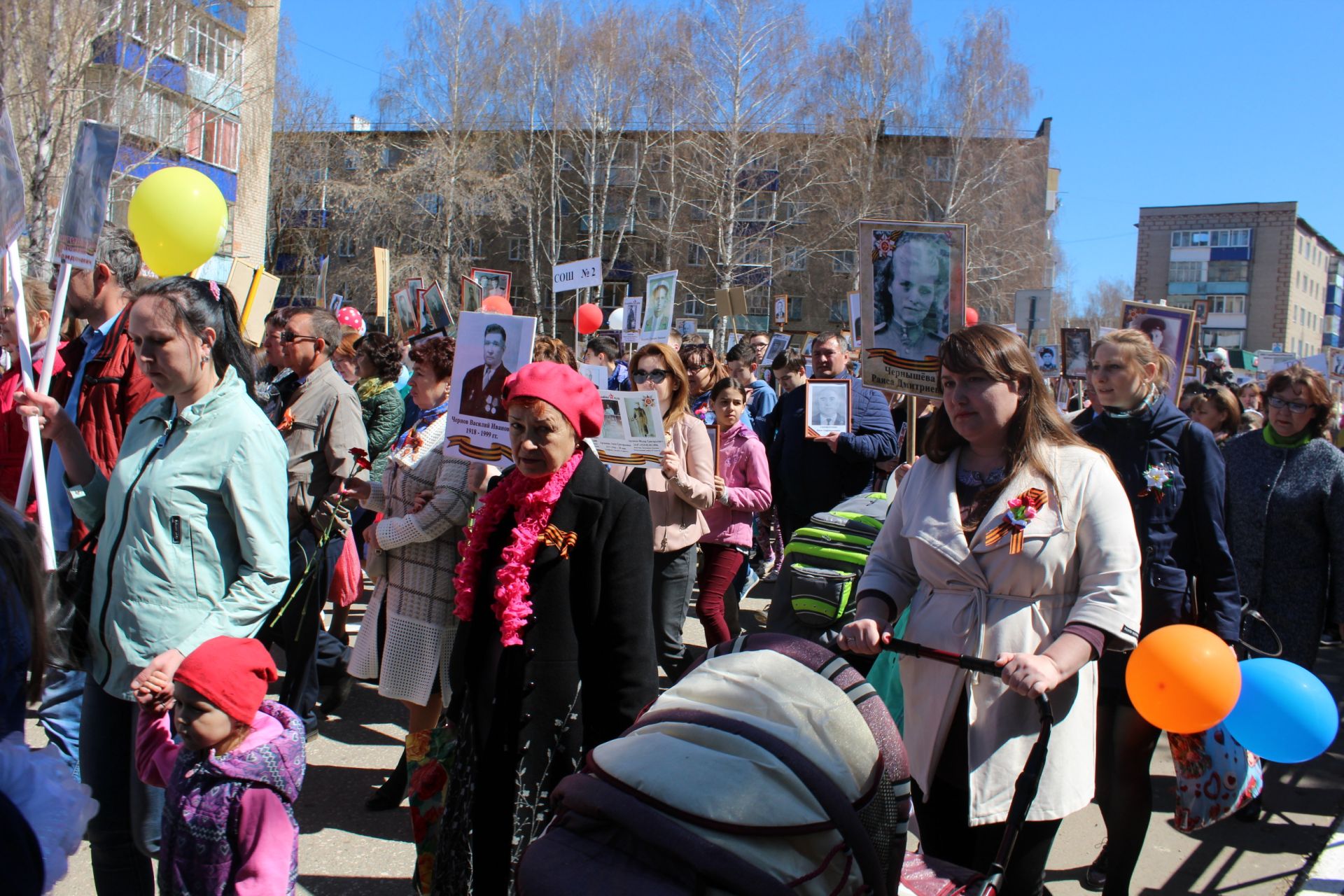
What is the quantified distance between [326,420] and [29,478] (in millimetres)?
1680

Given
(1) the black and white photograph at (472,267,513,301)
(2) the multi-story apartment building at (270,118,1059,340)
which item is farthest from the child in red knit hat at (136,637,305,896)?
(2) the multi-story apartment building at (270,118,1059,340)

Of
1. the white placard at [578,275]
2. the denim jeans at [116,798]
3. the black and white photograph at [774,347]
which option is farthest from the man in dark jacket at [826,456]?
the black and white photograph at [774,347]

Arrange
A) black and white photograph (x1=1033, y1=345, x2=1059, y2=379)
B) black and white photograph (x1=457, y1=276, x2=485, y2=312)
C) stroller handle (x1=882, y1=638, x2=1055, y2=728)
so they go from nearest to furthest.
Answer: stroller handle (x1=882, y1=638, x2=1055, y2=728) → black and white photograph (x1=457, y1=276, x2=485, y2=312) → black and white photograph (x1=1033, y1=345, x2=1059, y2=379)

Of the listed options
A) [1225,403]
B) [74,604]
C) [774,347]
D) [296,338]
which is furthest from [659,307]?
[74,604]

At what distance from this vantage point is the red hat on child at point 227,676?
250cm

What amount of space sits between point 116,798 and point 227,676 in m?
0.75

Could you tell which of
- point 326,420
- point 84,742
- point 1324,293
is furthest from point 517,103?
point 1324,293

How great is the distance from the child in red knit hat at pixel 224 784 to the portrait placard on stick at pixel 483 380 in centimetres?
155

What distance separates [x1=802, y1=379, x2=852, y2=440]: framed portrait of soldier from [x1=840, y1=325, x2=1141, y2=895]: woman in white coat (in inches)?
134

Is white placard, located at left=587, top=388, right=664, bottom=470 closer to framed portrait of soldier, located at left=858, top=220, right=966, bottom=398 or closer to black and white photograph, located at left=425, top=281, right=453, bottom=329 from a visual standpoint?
framed portrait of soldier, located at left=858, top=220, right=966, bottom=398

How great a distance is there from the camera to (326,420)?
208 inches

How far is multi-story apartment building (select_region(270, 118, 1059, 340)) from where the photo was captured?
129ft

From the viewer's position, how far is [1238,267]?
281 ft

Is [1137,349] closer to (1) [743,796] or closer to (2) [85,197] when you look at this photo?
(1) [743,796]
